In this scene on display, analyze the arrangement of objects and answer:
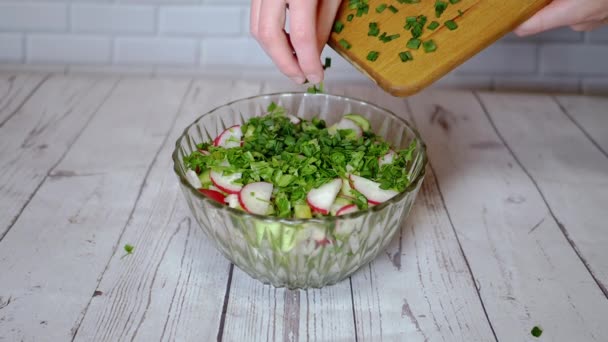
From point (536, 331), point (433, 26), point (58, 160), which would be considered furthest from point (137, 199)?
point (536, 331)

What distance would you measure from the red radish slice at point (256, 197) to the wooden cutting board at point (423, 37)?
0.27 m

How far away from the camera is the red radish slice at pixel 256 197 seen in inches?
39.3

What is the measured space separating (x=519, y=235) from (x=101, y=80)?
1254mm

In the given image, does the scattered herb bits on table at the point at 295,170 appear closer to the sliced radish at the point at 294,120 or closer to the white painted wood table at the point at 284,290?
the sliced radish at the point at 294,120

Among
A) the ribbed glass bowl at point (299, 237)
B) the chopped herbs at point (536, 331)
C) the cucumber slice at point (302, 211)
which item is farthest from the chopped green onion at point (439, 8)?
the chopped herbs at point (536, 331)

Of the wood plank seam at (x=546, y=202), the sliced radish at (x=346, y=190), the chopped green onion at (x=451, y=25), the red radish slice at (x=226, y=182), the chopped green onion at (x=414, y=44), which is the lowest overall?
the wood plank seam at (x=546, y=202)

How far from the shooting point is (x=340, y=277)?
1.07 metres

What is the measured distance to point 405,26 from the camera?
116cm

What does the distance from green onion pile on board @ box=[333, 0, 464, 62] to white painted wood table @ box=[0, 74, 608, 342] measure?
0.36m

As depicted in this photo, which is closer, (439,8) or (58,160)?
(439,8)

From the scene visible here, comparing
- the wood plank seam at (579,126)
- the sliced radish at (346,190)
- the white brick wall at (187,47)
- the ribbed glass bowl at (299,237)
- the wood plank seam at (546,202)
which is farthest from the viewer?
the white brick wall at (187,47)

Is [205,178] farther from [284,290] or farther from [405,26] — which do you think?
[405,26]

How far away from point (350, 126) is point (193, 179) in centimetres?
33

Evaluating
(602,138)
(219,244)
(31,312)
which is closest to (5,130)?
(31,312)
